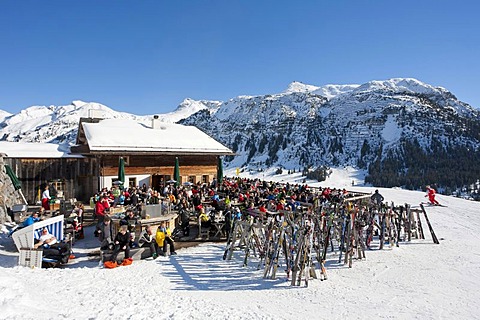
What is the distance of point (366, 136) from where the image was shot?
302 ft

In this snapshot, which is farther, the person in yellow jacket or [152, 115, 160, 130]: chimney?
[152, 115, 160, 130]: chimney

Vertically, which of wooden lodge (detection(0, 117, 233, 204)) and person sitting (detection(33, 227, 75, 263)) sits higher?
wooden lodge (detection(0, 117, 233, 204))

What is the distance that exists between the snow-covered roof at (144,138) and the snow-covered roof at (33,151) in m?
1.98

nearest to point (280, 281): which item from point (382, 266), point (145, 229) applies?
point (382, 266)

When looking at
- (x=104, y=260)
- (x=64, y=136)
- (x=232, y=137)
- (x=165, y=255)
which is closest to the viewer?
(x=104, y=260)

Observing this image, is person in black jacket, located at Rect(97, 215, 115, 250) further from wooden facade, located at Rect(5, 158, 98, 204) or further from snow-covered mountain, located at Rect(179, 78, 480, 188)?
snow-covered mountain, located at Rect(179, 78, 480, 188)

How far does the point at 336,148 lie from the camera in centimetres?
9025

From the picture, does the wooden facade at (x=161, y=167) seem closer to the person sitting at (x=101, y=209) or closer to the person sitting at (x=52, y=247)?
the person sitting at (x=101, y=209)

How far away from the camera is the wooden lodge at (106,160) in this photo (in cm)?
1873

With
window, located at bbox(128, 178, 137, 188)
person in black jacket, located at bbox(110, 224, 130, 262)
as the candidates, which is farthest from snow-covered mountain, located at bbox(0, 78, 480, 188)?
person in black jacket, located at bbox(110, 224, 130, 262)

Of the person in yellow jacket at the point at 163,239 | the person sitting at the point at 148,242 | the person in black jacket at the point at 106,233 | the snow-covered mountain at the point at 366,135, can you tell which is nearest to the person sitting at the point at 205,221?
Answer: the person in yellow jacket at the point at 163,239

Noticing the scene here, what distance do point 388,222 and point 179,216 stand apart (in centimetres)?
837

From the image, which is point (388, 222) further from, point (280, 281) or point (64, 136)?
point (64, 136)

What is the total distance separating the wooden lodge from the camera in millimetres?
18734
